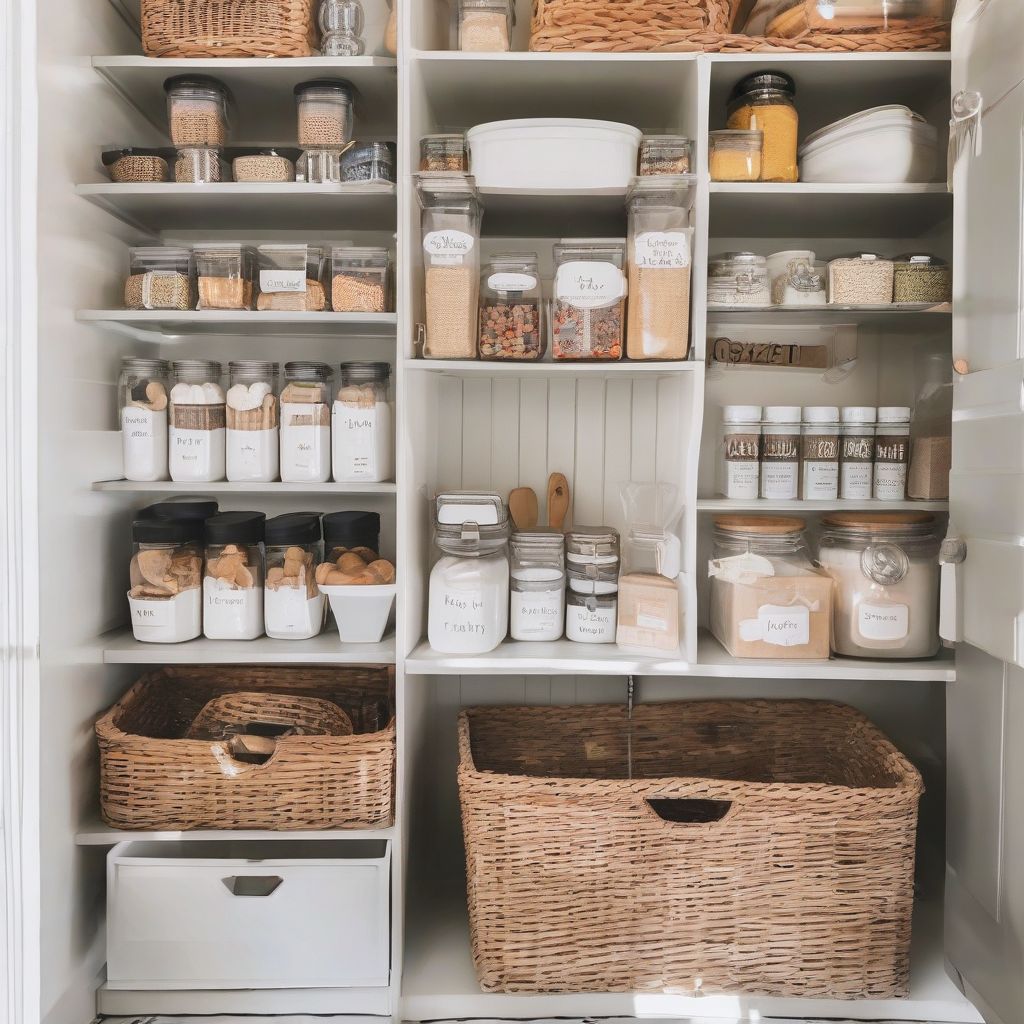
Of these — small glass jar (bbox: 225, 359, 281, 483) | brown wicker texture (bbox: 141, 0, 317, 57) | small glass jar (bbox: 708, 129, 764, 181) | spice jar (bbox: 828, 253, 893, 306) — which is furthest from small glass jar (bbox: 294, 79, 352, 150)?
spice jar (bbox: 828, 253, 893, 306)

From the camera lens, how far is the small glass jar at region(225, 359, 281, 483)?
1.65 m

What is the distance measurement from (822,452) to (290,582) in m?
1.10

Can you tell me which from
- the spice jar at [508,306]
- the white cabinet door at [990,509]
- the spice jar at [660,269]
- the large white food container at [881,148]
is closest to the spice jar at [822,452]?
the white cabinet door at [990,509]

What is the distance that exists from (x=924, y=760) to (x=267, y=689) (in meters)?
1.54

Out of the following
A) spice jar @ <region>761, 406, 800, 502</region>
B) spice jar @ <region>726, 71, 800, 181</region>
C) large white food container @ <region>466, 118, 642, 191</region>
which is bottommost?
spice jar @ <region>761, 406, 800, 502</region>

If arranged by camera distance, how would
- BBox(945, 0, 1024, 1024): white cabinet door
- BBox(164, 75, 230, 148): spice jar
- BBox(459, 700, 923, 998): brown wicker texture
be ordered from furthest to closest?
BBox(164, 75, 230, 148): spice jar < BBox(459, 700, 923, 998): brown wicker texture < BBox(945, 0, 1024, 1024): white cabinet door

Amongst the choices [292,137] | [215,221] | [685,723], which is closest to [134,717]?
[215,221]

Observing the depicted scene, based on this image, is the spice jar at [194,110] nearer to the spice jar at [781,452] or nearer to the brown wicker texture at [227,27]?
the brown wicker texture at [227,27]

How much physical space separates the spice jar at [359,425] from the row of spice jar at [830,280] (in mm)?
679

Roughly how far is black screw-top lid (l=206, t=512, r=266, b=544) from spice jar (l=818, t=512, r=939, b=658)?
1158 mm

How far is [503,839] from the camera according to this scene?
1.51 m

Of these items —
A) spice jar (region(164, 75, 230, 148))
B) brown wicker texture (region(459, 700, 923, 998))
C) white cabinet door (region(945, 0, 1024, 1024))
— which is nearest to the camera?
white cabinet door (region(945, 0, 1024, 1024))

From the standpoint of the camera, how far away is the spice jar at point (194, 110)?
160cm

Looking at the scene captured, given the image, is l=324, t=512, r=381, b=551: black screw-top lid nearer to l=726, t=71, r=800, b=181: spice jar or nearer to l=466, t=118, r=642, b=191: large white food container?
l=466, t=118, r=642, b=191: large white food container
